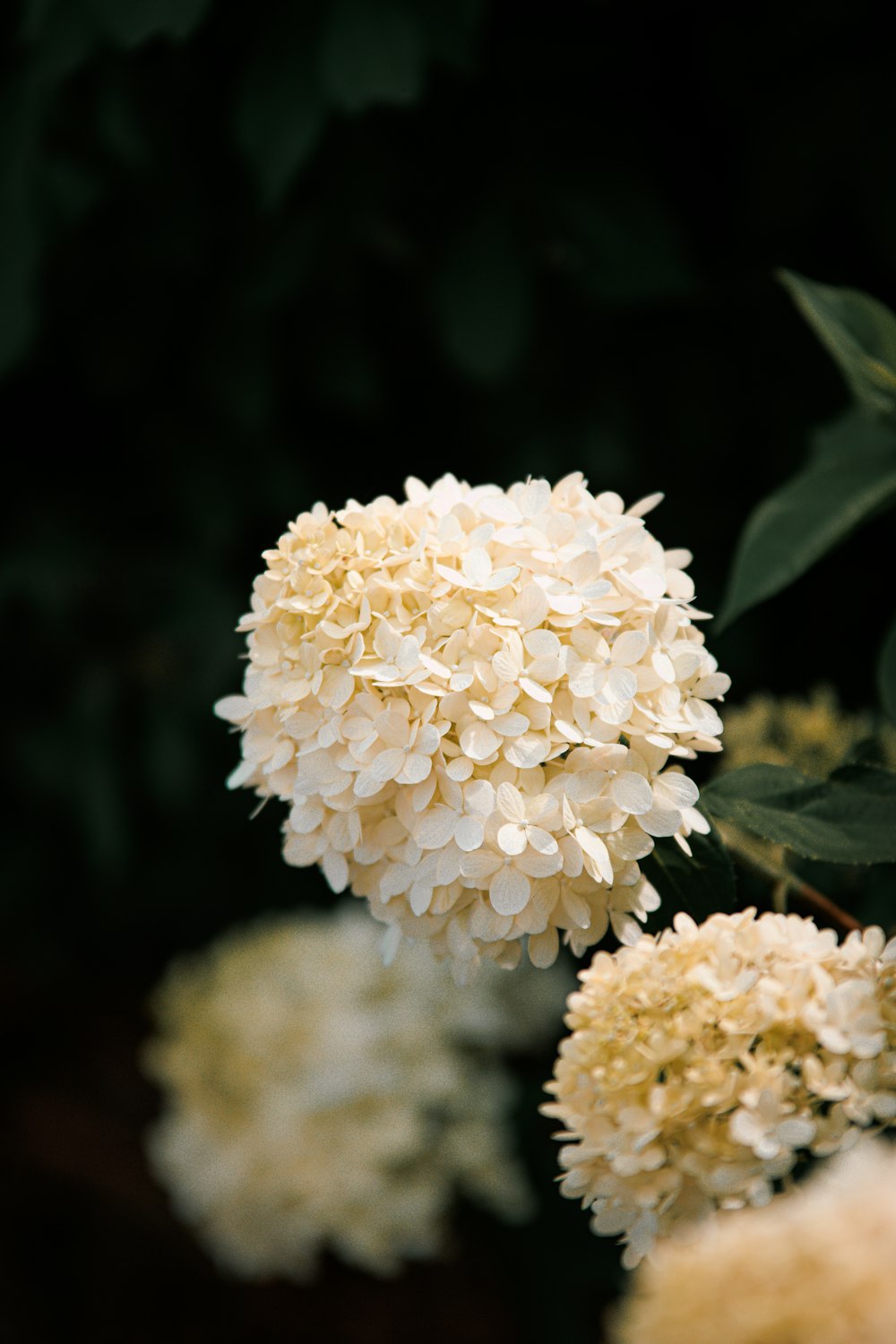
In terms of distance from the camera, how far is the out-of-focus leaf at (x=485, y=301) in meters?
1.35

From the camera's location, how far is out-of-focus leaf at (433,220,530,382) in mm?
1350

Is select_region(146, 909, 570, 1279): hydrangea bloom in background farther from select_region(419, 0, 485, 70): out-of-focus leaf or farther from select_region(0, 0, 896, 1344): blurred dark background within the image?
select_region(419, 0, 485, 70): out-of-focus leaf

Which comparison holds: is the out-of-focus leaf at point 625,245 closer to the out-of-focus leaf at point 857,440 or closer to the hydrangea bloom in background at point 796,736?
the out-of-focus leaf at point 857,440

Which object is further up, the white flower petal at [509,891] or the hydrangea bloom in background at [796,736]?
the white flower petal at [509,891]

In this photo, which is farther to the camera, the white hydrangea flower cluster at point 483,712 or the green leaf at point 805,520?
the green leaf at point 805,520

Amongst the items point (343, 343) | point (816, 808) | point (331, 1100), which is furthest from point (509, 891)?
point (343, 343)

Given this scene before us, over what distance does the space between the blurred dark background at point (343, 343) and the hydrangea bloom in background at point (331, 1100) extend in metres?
0.09

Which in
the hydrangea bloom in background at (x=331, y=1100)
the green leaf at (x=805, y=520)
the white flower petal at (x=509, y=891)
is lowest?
the hydrangea bloom in background at (x=331, y=1100)

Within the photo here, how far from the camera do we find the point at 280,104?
121 cm

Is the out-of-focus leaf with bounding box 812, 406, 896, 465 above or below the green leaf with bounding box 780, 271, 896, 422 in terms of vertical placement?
below

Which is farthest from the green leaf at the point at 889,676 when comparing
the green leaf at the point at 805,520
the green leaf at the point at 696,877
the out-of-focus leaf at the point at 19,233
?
the out-of-focus leaf at the point at 19,233

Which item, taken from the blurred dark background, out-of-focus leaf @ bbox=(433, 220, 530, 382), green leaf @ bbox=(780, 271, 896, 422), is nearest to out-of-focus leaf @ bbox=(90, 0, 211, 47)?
the blurred dark background

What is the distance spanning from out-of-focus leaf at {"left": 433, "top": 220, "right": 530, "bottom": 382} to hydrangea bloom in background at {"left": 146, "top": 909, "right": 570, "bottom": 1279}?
621 millimetres

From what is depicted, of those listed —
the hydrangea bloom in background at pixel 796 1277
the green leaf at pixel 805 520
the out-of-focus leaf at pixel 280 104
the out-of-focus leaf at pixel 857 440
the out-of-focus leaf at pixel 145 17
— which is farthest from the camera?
the out-of-focus leaf at pixel 280 104
